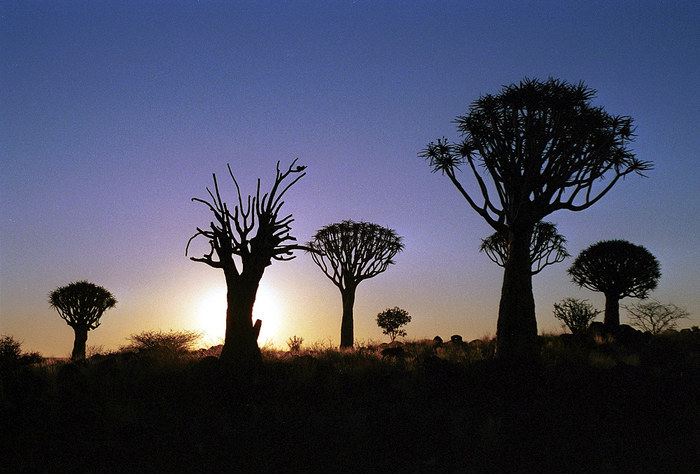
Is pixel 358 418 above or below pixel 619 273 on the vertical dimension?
below

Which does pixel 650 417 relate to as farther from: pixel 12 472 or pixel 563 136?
pixel 12 472

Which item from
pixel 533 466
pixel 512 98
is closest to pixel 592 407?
pixel 533 466

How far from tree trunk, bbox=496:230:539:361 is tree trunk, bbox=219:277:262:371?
682cm

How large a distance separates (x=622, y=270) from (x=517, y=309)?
13451 mm

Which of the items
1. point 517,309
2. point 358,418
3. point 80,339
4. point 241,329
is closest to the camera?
point 358,418

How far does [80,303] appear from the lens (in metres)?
33.4

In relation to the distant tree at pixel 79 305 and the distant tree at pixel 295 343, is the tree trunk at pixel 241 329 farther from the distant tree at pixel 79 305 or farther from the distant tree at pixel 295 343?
the distant tree at pixel 79 305

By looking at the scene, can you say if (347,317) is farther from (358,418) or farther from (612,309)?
(358,418)

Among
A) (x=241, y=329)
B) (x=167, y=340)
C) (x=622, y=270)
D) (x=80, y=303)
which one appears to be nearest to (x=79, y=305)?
(x=80, y=303)

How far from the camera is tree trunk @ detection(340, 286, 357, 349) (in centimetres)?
2809

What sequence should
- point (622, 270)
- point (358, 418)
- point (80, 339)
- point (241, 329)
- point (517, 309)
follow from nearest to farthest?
point (358, 418), point (241, 329), point (517, 309), point (622, 270), point (80, 339)

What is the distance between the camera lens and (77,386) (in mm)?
11938

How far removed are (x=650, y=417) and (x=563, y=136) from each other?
8433mm

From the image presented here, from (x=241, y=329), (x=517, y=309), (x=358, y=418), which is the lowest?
(x=358, y=418)
